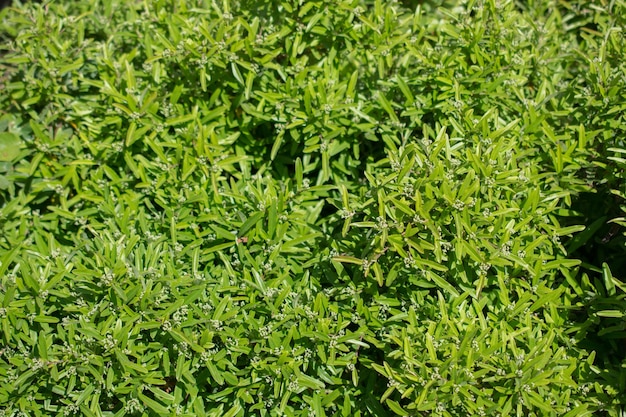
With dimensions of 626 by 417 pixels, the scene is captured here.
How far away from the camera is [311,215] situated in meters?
3.18

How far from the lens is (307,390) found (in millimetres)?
2779

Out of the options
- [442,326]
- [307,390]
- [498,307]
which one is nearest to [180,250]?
[307,390]

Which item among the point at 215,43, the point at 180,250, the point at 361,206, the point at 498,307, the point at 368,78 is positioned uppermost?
the point at 215,43

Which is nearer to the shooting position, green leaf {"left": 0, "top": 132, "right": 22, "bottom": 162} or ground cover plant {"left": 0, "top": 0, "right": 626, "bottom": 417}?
ground cover plant {"left": 0, "top": 0, "right": 626, "bottom": 417}

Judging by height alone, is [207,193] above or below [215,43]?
below

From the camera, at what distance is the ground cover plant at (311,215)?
2.66m

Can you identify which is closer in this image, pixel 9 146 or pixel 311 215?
pixel 311 215

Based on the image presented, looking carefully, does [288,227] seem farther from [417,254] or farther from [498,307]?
[498,307]

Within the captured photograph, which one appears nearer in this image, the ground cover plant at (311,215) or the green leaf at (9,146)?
the ground cover plant at (311,215)

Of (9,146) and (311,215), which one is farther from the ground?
(9,146)

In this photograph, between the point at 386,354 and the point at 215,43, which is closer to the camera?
the point at 386,354

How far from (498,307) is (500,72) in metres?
1.21

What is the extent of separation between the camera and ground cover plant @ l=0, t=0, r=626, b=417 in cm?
266

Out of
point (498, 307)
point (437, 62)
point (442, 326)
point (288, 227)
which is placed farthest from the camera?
point (437, 62)
